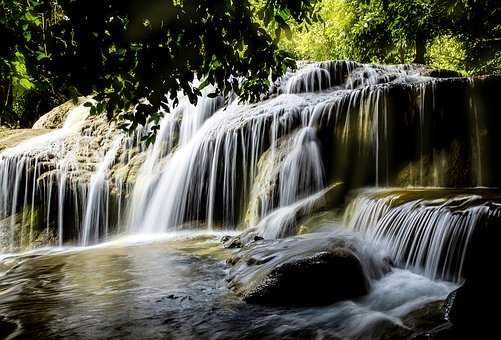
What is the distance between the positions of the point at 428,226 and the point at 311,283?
1.94 meters

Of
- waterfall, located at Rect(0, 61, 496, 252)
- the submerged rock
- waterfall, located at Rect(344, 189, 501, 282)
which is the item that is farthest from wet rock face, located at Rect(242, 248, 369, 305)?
waterfall, located at Rect(0, 61, 496, 252)

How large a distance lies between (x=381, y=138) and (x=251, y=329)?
5967 millimetres

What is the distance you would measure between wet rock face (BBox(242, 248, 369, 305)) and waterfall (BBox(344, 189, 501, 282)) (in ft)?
3.78

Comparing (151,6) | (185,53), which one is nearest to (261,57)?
(185,53)

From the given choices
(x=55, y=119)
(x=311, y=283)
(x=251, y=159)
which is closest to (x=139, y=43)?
(x=311, y=283)

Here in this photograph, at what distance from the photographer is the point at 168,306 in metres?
4.92

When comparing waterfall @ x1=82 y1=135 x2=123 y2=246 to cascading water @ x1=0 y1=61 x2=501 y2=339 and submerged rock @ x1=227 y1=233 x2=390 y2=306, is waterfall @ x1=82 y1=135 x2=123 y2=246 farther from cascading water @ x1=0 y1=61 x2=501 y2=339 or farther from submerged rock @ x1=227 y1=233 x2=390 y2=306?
submerged rock @ x1=227 y1=233 x2=390 y2=306

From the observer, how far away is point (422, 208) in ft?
19.7

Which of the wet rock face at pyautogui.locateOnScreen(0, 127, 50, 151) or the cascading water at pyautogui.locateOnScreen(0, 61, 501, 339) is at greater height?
the wet rock face at pyautogui.locateOnScreen(0, 127, 50, 151)

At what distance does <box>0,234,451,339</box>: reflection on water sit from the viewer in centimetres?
423

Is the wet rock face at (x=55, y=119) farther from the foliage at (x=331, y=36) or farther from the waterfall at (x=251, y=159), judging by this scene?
the foliage at (x=331, y=36)

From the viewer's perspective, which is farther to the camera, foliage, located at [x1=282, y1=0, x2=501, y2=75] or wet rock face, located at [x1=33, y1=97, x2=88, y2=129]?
wet rock face, located at [x1=33, y1=97, x2=88, y2=129]

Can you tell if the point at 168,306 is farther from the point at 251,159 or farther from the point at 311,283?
the point at 251,159

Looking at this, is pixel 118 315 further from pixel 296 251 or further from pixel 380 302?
pixel 380 302
